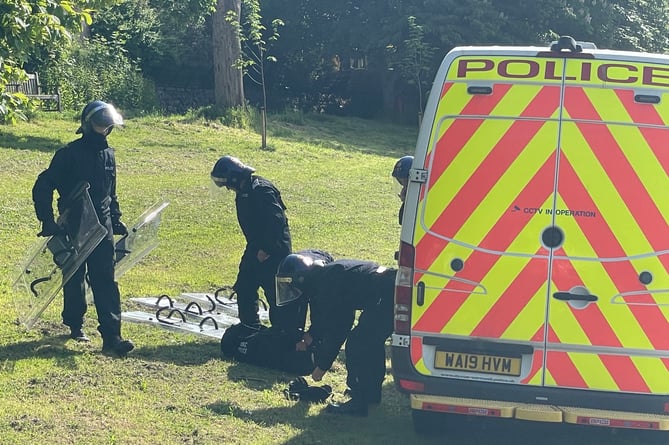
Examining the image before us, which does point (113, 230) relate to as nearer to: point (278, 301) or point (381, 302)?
point (278, 301)

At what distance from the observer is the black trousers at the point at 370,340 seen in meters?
6.39

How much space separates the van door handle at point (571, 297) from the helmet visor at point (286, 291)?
7.08ft

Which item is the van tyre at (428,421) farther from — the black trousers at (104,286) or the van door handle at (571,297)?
the black trousers at (104,286)

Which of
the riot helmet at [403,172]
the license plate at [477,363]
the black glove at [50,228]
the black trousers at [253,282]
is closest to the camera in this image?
the license plate at [477,363]

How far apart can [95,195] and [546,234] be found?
149 inches

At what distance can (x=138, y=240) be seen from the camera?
8422 millimetres

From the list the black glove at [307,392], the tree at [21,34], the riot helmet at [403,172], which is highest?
the tree at [21,34]

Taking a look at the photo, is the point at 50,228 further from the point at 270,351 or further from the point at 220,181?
the point at 270,351

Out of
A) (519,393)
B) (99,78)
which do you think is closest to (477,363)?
(519,393)

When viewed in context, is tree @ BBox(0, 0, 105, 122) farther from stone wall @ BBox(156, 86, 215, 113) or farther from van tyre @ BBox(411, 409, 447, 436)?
stone wall @ BBox(156, 86, 215, 113)

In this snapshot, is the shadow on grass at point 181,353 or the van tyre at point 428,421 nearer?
the van tyre at point 428,421

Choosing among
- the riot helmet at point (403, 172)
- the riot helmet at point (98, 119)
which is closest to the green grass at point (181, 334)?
the riot helmet at point (403, 172)

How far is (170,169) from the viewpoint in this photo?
57.4ft

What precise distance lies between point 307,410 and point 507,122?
2571mm
